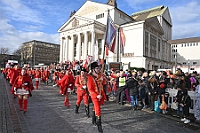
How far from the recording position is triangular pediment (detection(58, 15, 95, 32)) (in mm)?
44812

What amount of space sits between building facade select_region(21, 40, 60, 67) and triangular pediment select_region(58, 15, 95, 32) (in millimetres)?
34872

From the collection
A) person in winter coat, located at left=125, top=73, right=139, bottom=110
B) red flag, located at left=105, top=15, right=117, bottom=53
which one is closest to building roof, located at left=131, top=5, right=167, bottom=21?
red flag, located at left=105, top=15, right=117, bottom=53

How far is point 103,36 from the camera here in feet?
160

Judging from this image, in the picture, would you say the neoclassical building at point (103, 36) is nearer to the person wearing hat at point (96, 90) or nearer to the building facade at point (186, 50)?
the building facade at point (186, 50)

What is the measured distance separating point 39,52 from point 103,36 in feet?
157

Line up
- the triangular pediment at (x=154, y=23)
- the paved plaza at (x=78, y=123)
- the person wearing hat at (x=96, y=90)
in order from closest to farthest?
the person wearing hat at (x=96, y=90) < the paved plaza at (x=78, y=123) < the triangular pediment at (x=154, y=23)

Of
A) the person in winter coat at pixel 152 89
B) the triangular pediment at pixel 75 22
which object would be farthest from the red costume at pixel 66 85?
the triangular pediment at pixel 75 22

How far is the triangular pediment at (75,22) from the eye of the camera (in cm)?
4481

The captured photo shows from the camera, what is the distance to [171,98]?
820 centimetres

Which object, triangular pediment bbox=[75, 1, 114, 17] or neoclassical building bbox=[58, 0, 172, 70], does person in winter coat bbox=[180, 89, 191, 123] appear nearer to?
neoclassical building bbox=[58, 0, 172, 70]

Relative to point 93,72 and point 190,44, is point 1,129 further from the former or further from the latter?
point 190,44

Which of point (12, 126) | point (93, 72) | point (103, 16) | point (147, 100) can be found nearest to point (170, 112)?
point (147, 100)

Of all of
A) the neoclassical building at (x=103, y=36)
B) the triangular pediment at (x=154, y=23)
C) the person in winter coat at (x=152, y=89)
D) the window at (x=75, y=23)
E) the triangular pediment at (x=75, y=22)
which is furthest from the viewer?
the triangular pediment at (x=154, y=23)

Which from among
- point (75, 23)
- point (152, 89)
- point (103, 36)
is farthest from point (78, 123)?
point (75, 23)
